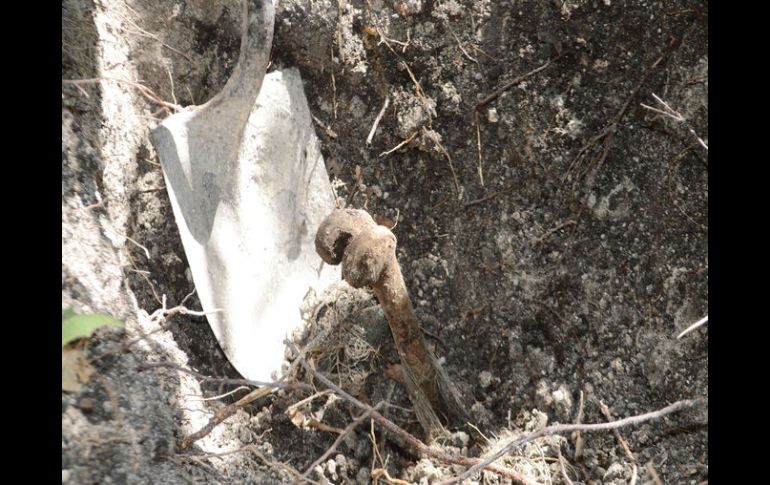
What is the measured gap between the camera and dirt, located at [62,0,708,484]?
1454mm

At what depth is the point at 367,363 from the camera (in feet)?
5.73

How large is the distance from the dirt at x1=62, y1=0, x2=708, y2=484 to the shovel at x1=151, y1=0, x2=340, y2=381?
0.18 ft

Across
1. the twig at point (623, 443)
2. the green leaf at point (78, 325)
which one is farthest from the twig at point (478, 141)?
the green leaf at point (78, 325)

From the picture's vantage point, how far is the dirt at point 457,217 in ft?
4.77

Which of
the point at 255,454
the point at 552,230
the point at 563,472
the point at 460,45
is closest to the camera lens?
the point at 563,472

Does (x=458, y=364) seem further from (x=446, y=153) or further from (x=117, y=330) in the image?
(x=117, y=330)

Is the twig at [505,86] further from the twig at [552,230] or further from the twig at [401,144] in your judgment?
the twig at [552,230]

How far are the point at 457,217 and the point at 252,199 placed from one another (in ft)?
1.70

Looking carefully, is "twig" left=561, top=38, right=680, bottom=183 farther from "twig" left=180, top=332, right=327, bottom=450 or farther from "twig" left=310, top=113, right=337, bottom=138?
"twig" left=180, top=332, right=327, bottom=450

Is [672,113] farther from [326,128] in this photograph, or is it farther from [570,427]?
[326,128]

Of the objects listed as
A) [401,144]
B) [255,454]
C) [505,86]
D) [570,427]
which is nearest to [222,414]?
[255,454]

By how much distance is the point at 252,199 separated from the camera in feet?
5.88

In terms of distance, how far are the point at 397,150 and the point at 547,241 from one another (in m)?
0.46

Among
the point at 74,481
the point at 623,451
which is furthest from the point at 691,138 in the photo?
the point at 74,481
